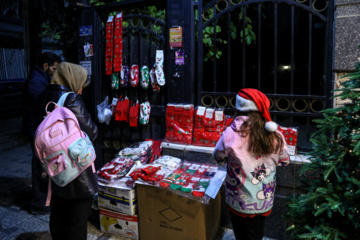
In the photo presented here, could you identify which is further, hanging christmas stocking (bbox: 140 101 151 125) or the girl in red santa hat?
hanging christmas stocking (bbox: 140 101 151 125)

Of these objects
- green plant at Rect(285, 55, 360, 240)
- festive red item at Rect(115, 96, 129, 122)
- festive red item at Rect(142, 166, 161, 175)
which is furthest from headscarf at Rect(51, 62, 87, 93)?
green plant at Rect(285, 55, 360, 240)

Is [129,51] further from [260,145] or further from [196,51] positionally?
[260,145]

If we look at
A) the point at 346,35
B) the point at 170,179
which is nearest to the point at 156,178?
the point at 170,179

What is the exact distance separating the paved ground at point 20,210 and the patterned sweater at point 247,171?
1.31 m

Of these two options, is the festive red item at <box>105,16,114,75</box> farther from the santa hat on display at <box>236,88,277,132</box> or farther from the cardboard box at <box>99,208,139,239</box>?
the santa hat on display at <box>236,88,277,132</box>

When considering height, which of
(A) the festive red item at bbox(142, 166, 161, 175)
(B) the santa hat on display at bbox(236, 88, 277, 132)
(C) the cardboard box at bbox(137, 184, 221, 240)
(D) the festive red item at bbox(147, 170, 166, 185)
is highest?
(B) the santa hat on display at bbox(236, 88, 277, 132)

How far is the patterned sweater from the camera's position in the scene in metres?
2.43

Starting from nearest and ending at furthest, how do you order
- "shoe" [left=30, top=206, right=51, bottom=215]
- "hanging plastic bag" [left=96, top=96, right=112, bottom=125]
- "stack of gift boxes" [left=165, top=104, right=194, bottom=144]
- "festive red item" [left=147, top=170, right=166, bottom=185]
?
1. "festive red item" [left=147, top=170, right=166, bottom=185]
2. "stack of gift boxes" [left=165, top=104, right=194, bottom=144]
3. "shoe" [left=30, top=206, right=51, bottom=215]
4. "hanging plastic bag" [left=96, top=96, right=112, bottom=125]

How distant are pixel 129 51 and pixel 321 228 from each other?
3.55 m

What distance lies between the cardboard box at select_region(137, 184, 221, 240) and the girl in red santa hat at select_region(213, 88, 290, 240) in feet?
2.17

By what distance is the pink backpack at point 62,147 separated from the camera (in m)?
2.30

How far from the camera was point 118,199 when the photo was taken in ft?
11.5

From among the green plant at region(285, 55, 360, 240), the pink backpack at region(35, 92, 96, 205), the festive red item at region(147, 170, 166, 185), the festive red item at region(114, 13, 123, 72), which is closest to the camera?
the green plant at region(285, 55, 360, 240)

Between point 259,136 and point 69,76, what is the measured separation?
1.73 meters
